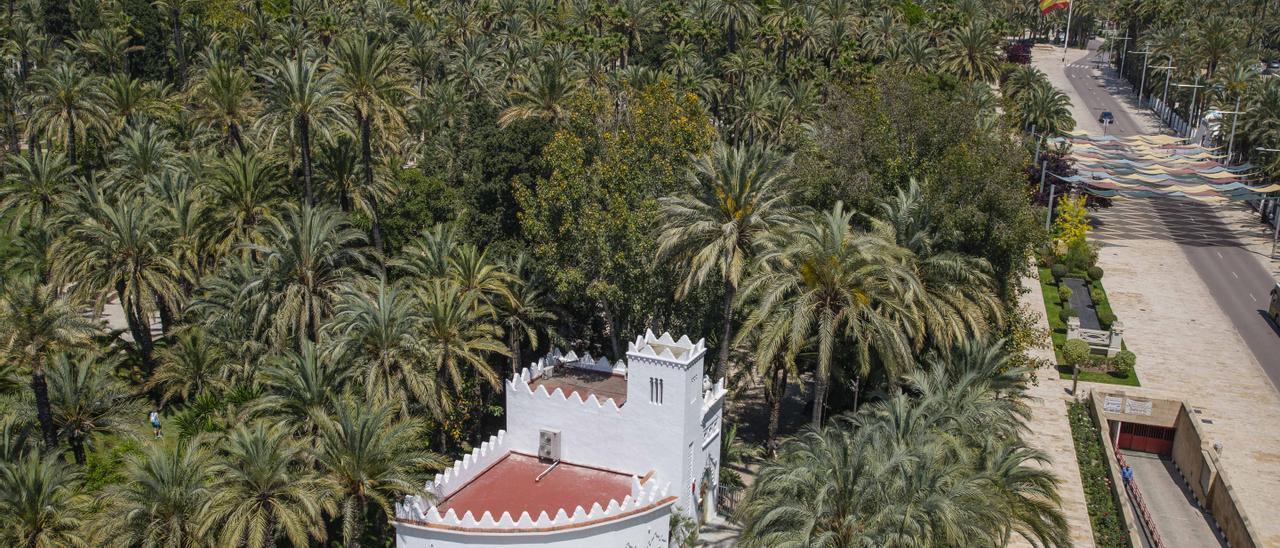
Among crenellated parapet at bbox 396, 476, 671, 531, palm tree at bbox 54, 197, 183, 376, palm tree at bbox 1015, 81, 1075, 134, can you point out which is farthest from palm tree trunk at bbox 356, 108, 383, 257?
palm tree at bbox 1015, 81, 1075, 134

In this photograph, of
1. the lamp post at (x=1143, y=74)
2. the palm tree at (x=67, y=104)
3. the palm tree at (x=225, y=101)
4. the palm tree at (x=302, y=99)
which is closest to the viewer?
the palm tree at (x=302, y=99)

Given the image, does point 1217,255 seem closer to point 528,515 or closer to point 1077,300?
point 1077,300

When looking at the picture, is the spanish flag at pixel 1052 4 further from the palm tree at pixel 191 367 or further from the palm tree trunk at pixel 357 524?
the palm tree trunk at pixel 357 524

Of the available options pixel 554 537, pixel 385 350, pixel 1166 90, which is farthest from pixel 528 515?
pixel 1166 90

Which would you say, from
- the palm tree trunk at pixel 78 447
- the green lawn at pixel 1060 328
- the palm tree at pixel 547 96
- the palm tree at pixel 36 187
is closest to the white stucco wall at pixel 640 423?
the palm tree trunk at pixel 78 447

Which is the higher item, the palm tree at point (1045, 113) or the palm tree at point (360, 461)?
the palm tree at point (1045, 113)
